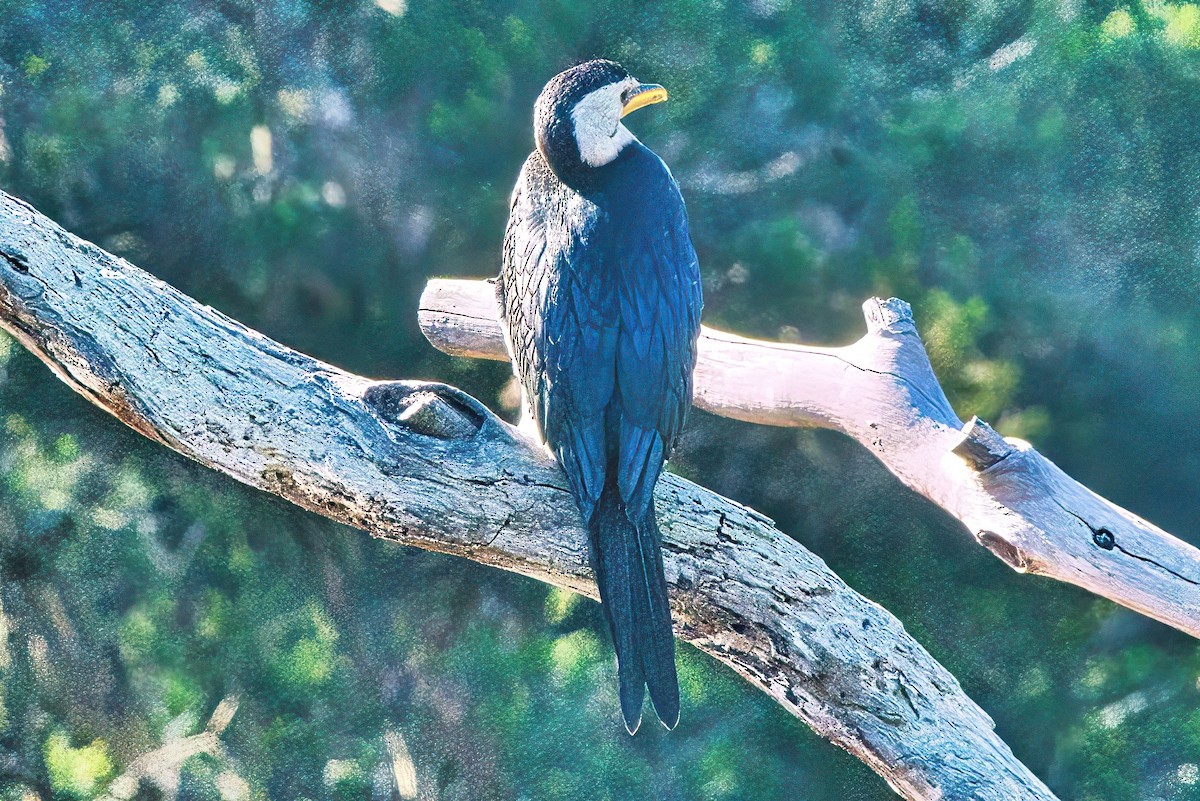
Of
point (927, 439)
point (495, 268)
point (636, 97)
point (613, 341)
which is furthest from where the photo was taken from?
point (495, 268)

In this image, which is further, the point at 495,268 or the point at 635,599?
the point at 495,268

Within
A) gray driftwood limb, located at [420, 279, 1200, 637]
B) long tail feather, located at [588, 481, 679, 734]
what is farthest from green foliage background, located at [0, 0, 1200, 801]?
long tail feather, located at [588, 481, 679, 734]

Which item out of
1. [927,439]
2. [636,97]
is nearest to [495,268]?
[636,97]

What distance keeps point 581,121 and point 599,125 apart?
1.2 inches

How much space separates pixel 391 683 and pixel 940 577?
1.04 metres

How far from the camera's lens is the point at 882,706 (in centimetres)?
135

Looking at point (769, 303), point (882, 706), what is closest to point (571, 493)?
point (882, 706)

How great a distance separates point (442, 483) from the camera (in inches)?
51.8

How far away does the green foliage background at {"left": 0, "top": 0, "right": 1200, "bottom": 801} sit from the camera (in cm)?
188

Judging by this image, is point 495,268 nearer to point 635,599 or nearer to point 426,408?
point 426,408

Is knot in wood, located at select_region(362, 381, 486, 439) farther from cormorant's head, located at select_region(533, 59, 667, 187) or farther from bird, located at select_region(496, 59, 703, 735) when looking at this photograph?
cormorant's head, located at select_region(533, 59, 667, 187)

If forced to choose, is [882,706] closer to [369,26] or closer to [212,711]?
[212,711]

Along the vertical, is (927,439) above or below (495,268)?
above

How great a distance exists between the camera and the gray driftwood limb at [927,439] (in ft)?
4.80
